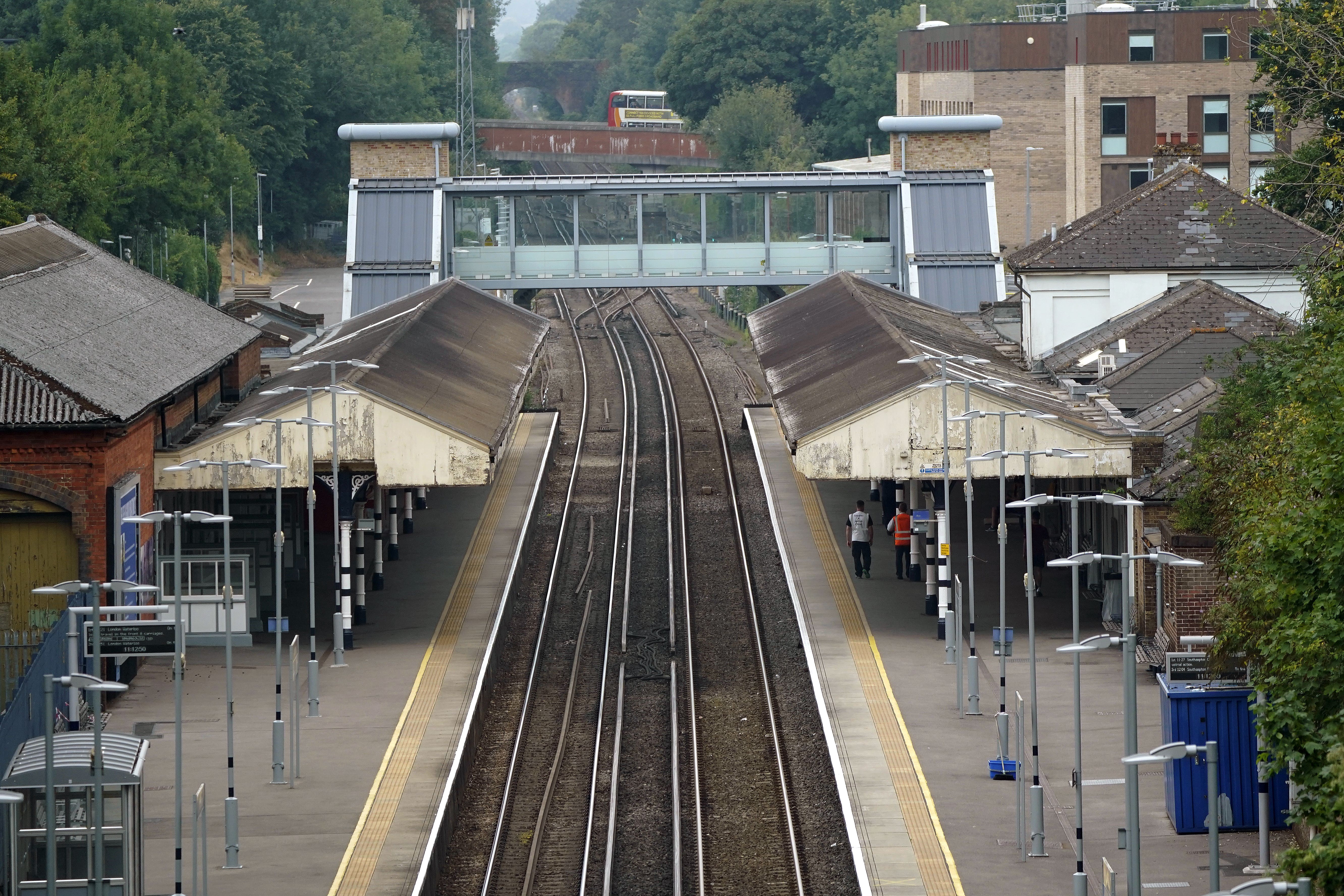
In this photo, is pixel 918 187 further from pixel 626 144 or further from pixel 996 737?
pixel 626 144

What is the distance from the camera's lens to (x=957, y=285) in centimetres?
5125

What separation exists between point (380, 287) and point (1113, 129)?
34105 mm

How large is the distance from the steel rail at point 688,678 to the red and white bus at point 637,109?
77.9 metres

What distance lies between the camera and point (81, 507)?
89.4 ft

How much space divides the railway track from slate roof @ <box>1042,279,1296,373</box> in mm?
8687

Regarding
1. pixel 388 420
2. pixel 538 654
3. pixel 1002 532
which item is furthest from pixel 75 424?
pixel 1002 532

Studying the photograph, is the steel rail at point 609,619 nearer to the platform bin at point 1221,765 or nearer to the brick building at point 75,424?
the platform bin at point 1221,765

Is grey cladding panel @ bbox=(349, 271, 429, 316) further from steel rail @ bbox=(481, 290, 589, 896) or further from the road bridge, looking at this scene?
the road bridge

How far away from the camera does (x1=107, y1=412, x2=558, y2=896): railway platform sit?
2127 cm

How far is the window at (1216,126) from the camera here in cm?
7219

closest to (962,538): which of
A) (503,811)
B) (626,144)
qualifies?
(503,811)

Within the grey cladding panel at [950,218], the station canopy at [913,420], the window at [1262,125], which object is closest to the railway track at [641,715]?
the station canopy at [913,420]

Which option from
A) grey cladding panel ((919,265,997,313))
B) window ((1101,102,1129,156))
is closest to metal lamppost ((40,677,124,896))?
grey cladding panel ((919,265,997,313))

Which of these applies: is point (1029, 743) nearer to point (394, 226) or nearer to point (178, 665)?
point (178, 665)
